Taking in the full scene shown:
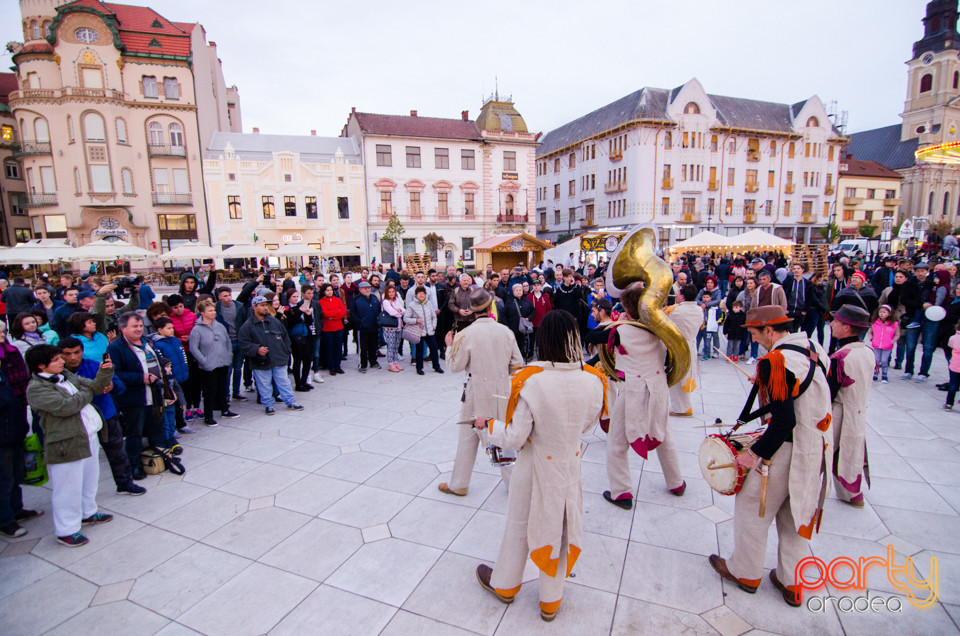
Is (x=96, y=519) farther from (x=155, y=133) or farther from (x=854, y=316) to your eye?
(x=155, y=133)

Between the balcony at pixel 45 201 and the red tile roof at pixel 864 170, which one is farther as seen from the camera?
the red tile roof at pixel 864 170

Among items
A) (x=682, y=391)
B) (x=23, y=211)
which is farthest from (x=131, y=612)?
(x=23, y=211)

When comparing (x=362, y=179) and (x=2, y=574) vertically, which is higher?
(x=362, y=179)

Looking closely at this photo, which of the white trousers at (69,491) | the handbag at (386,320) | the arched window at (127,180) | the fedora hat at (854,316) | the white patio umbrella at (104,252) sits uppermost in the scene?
the arched window at (127,180)

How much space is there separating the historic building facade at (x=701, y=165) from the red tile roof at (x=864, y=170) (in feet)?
15.8

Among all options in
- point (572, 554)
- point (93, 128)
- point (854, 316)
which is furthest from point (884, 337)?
point (93, 128)

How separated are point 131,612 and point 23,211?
40855 millimetres

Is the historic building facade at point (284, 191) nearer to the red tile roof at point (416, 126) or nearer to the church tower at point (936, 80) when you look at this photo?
the red tile roof at point (416, 126)

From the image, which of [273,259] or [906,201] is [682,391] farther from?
[906,201]

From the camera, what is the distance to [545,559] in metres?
2.63

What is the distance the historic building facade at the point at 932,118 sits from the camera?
4609 centimetres

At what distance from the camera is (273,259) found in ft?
103

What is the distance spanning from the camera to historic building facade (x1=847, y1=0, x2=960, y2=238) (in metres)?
46.1

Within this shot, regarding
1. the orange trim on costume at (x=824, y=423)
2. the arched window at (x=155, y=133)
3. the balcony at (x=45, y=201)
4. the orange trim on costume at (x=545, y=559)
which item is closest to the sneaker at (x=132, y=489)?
the orange trim on costume at (x=545, y=559)
